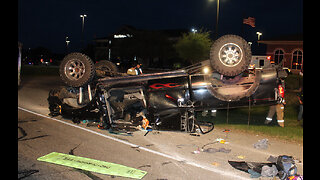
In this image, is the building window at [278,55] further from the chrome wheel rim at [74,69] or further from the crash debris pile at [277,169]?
the crash debris pile at [277,169]

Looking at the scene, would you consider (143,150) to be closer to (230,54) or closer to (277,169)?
(277,169)

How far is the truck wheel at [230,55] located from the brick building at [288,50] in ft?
102

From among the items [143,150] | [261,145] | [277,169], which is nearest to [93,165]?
[143,150]

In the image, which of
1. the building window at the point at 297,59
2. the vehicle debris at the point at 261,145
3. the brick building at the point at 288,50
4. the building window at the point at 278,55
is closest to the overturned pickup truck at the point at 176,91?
the vehicle debris at the point at 261,145

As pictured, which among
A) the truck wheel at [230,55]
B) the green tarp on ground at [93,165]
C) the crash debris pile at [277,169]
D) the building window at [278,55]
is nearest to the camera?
the crash debris pile at [277,169]

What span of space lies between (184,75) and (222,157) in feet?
6.71

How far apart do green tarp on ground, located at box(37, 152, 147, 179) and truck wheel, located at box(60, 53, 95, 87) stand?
2.25 m

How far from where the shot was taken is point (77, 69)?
22.4ft

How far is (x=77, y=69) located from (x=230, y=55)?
3718mm

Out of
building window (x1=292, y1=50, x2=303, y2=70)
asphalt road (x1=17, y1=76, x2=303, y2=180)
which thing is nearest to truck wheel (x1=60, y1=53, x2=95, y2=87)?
asphalt road (x1=17, y1=76, x2=303, y2=180)

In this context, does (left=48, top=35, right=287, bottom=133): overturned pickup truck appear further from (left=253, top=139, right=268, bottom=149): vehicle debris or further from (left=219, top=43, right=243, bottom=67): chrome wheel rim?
(left=253, top=139, right=268, bottom=149): vehicle debris

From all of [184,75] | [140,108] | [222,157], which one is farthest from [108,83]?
[222,157]

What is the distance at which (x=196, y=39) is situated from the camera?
104ft

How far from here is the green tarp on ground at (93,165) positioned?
4.16m
